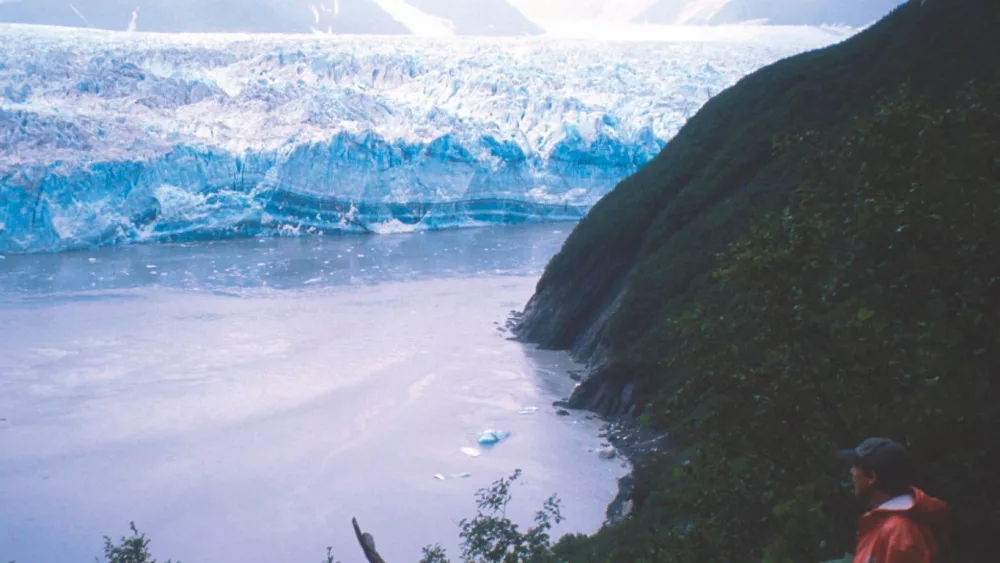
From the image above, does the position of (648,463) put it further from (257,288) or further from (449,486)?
(257,288)

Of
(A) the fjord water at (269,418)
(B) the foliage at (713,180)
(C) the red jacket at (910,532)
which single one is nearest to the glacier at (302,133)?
(A) the fjord water at (269,418)

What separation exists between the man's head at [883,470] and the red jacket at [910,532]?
6 cm

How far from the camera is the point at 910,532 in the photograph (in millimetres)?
2451

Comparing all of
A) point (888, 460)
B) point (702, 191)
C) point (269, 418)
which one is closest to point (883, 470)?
point (888, 460)

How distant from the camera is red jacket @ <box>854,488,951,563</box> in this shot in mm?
2439

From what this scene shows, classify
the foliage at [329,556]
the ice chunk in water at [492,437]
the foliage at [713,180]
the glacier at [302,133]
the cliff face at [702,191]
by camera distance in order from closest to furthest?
the foliage at [329,556], the ice chunk in water at [492,437], the cliff face at [702,191], the foliage at [713,180], the glacier at [302,133]

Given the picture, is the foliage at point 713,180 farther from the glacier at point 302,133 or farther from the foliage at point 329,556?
the glacier at point 302,133

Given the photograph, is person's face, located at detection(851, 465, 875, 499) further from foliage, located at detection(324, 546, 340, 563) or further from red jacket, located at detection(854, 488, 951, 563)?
foliage, located at detection(324, 546, 340, 563)

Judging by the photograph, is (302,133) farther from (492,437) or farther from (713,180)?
(492,437)

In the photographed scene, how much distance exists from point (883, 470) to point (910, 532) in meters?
0.22

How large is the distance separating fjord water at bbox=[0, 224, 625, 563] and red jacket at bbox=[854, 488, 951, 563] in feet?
32.6

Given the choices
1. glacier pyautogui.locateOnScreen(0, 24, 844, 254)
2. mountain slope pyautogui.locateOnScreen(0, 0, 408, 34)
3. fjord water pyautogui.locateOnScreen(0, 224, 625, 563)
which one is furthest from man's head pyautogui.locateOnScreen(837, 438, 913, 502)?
mountain slope pyautogui.locateOnScreen(0, 0, 408, 34)

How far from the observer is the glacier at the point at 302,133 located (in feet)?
132

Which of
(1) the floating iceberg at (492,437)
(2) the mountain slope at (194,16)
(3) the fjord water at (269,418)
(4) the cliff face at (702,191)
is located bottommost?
(3) the fjord water at (269,418)
